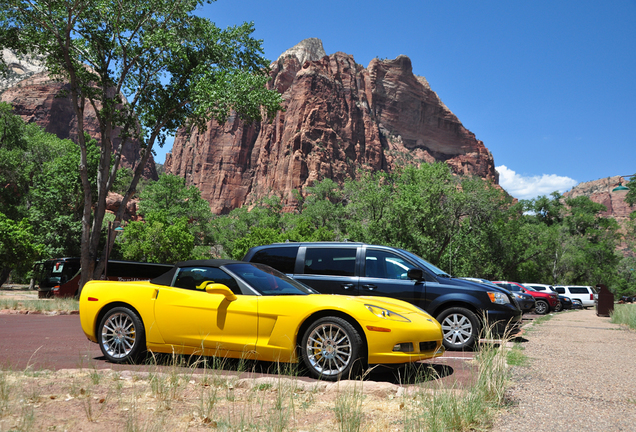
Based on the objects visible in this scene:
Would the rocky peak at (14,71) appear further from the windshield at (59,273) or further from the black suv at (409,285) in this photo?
the black suv at (409,285)

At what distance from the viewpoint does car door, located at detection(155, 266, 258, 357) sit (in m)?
5.44

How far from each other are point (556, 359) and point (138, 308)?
19.9 ft

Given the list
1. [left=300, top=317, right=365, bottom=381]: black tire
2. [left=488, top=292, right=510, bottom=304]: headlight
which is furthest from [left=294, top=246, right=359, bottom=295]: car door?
[left=300, top=317, right=365, bottom=381]: black tire

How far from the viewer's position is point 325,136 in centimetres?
10269

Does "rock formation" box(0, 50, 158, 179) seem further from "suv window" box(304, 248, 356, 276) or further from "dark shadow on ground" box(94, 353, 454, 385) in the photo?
"dark shadow on ground" box(94, 353, 454, 385)

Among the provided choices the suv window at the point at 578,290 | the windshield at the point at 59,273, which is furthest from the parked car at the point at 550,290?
the windshield at the point at 59,273

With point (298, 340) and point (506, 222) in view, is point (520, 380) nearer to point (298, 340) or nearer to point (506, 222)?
point (298, 340)

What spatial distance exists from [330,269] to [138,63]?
54.0 ft

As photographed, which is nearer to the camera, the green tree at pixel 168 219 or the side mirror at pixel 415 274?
the side mirror at pixel 415 274

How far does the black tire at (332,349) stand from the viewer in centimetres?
498

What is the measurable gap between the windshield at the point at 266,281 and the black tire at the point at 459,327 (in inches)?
132

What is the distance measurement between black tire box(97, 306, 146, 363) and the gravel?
14.7ft

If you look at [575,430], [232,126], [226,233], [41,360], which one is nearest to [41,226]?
[226,233]

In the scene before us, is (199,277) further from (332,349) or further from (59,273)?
(59,273)
